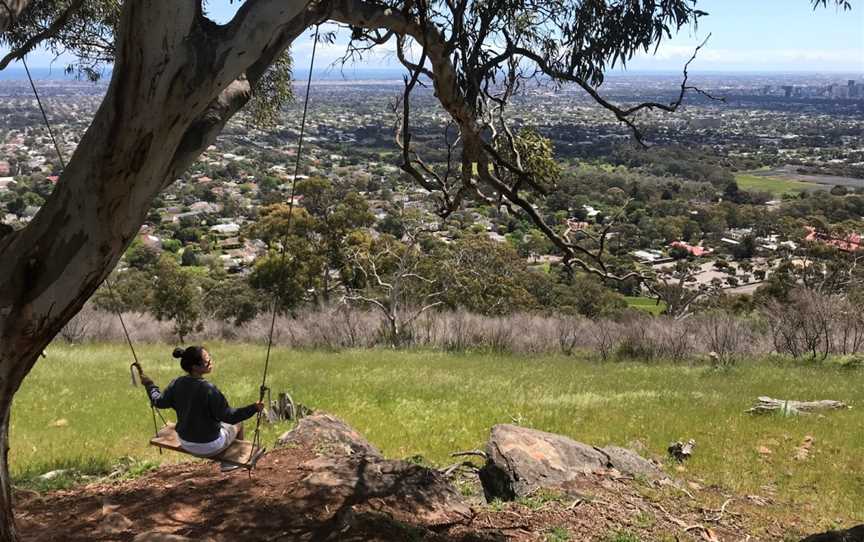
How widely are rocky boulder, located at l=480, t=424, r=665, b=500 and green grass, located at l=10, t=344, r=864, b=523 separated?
134cm

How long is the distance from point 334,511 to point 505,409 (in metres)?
5.99

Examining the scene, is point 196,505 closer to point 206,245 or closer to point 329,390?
point 329,390

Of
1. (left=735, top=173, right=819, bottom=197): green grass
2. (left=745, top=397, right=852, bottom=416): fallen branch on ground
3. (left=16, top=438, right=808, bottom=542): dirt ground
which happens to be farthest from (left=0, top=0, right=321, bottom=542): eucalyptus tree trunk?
(left=735, top=173, right=819, bottom=197): green grass

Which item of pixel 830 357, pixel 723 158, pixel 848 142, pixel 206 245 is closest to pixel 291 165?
pixel 206 245

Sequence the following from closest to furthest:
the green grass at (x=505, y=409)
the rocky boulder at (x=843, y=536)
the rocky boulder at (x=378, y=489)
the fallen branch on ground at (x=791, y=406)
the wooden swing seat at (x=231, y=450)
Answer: the rocky boulder at (x=843, y=536) < the wooden swing seat at (x=231, y=450) < the rocky boulder at (x=378, y=489) < the green grass at (x=505, y=409) < the fallen branch on ground at (x=791, y=406)

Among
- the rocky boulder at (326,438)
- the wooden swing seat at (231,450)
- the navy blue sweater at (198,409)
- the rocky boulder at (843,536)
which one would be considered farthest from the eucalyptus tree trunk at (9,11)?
the rocky boulder at (843,536)

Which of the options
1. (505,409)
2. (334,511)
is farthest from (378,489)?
(505,409)

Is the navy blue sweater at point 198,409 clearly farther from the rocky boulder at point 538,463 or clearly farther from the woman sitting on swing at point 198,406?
the rocky boulder at point 538,463

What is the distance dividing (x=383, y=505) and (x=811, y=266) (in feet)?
87.5

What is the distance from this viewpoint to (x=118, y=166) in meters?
2.81

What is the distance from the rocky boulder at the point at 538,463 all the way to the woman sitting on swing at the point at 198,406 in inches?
92.3

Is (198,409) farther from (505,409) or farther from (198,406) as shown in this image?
(505,409)

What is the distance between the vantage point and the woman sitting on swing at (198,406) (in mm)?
4508

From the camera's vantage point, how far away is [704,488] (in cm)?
666
